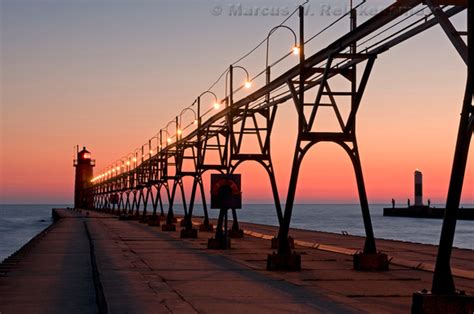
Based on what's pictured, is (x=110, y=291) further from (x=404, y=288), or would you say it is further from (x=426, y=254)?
(x=426, y=254)

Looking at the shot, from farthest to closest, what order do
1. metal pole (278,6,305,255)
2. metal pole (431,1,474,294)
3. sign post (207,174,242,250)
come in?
sign post (207,174,242,250) < metal pole (278,6,305,255) < metal pole (431,1,474,294)

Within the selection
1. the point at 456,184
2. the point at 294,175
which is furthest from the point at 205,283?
the point at 456,184

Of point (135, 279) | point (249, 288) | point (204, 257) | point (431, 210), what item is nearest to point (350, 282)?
point (249, 288)

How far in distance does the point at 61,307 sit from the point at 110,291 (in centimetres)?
108

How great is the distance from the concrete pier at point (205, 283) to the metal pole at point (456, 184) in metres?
2.63

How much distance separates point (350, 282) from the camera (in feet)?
64.1

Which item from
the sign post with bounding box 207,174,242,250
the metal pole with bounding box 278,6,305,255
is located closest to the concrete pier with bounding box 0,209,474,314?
the metal pole with bounding box 278,6,305,255

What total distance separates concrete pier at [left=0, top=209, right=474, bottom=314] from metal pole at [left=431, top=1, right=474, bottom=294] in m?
2.63

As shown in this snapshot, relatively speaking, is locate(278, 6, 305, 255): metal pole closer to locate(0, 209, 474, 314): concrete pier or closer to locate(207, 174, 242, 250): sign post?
locate(0, 209, 474, 314): concrete pier

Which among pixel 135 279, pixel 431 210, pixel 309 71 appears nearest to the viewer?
pixel 135 279

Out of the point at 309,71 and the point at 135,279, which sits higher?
the point at 309,71

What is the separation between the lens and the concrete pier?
48.9ft

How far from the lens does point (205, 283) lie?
18.7m

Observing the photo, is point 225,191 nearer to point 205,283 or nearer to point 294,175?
point 294,175
